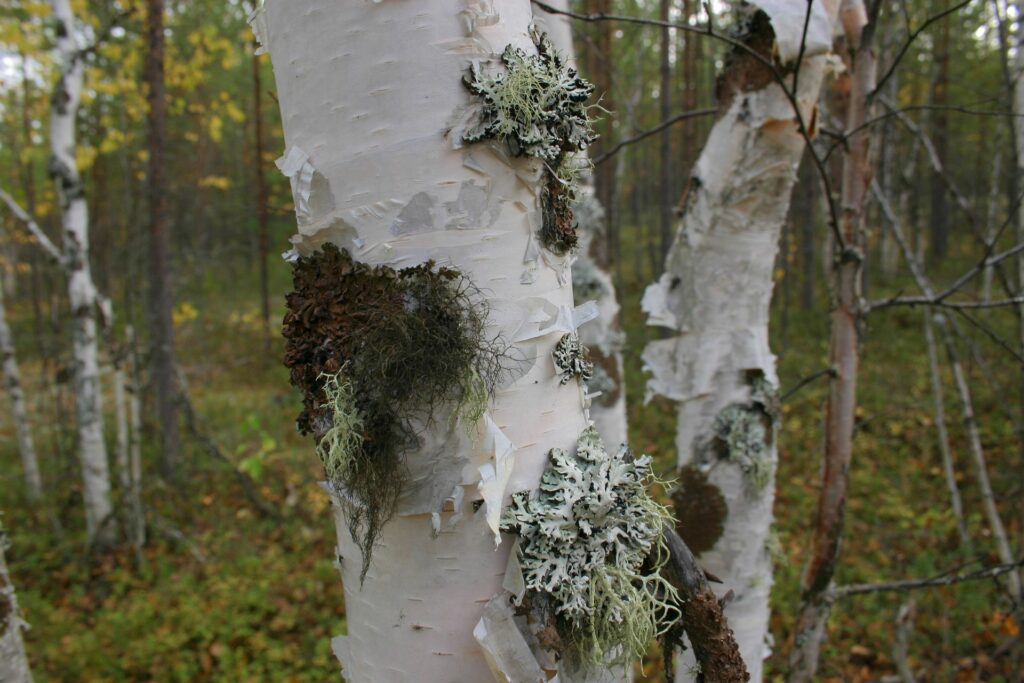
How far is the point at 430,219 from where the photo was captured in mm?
832

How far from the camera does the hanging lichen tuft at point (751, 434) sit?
1.91m

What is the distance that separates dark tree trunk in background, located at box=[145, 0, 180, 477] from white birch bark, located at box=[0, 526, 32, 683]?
5351mm

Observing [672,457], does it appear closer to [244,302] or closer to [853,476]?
[853,476]

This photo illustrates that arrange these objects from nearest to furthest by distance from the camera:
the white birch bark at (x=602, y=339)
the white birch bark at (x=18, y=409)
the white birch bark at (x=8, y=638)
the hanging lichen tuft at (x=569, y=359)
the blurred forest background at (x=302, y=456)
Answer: the hanging lichen tuft at (x=569, y=359), the white birch bark at (x=8, y=638), the white birch bark at (x=602, y=339), the blurred forest background at (x=302, y=456), the white birch bark at (x=18, y=409)

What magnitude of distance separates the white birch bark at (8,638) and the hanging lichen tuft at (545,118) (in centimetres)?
147

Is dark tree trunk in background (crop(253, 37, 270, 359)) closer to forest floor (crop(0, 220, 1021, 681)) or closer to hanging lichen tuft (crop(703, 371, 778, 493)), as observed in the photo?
forest floor (crop(0, 220, 1021, 681))

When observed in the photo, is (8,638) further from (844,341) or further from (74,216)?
(74,216)

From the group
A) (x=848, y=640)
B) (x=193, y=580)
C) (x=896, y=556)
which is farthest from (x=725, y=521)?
(x=193, y=580)

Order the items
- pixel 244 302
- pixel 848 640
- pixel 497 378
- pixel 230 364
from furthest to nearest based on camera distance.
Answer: pixel 244 302 → pixel 230 364 → pixel 848 640 → pixel 497 378

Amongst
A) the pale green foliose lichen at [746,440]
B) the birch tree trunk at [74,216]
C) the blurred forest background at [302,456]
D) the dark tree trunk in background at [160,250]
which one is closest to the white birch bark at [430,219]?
the blurred forest background at [302,456]

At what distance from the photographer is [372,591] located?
3.05 feet

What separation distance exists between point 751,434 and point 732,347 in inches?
11.2

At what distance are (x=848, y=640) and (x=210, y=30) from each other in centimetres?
865

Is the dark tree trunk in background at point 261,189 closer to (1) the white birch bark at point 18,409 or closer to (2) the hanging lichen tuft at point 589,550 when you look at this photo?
(1) the white birch bark at point 18,409
